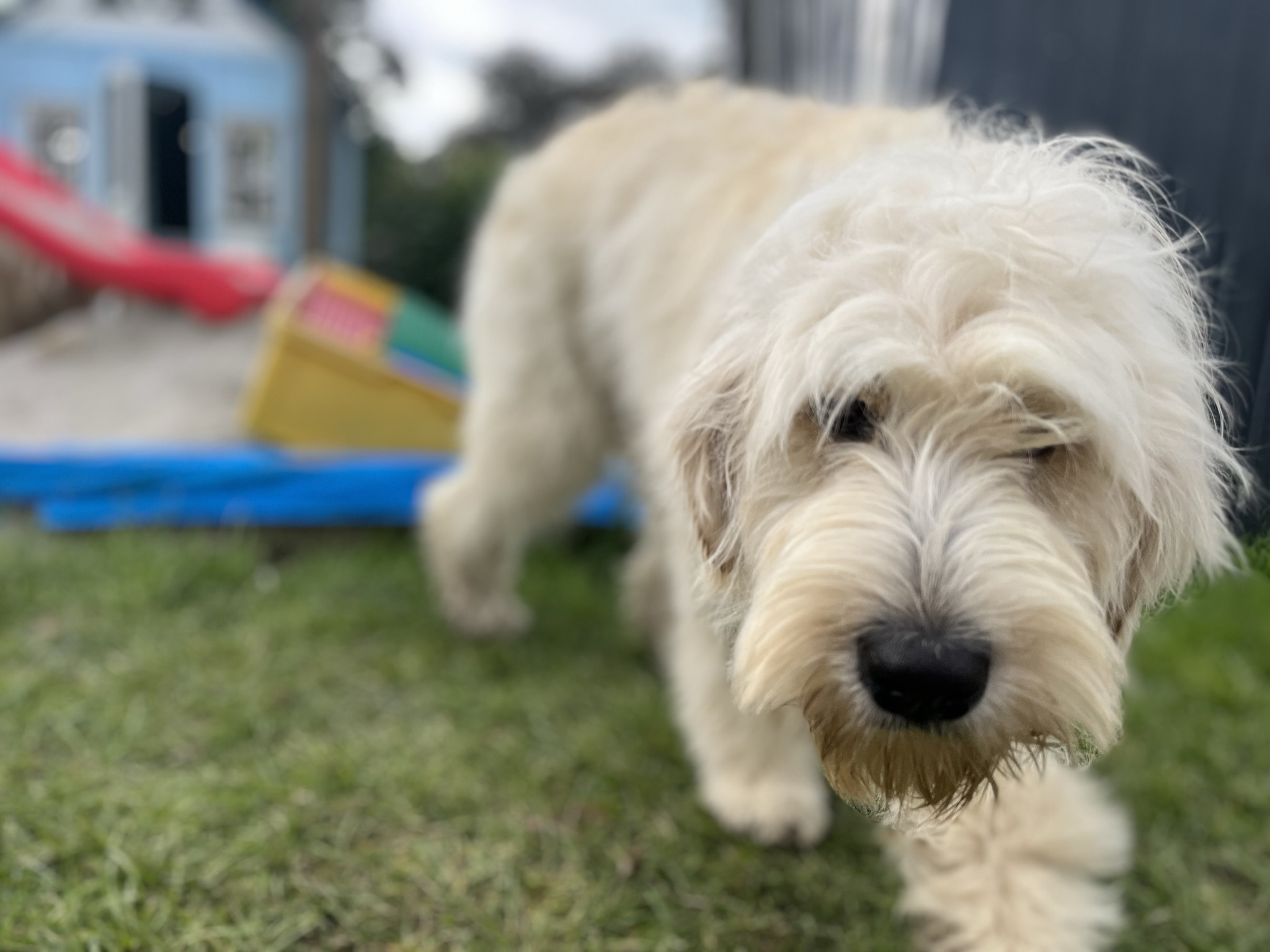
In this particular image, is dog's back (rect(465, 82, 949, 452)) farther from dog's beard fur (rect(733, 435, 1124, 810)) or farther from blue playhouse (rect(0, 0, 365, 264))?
blue playhouse (rect(0, 0, 365, 264))

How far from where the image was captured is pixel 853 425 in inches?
65.9

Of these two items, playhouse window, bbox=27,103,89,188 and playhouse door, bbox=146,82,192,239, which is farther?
playhouse door, bbox=146,82,192,239

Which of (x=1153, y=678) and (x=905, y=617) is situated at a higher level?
(x=905, y=617)

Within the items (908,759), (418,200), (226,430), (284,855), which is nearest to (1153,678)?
(908,759)

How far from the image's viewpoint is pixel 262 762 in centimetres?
265

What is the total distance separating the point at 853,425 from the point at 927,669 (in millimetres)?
446

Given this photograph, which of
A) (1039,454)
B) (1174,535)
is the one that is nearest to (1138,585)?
(1174,535)

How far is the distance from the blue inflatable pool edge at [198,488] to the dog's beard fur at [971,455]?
2.43 m

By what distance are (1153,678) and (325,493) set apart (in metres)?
3.15

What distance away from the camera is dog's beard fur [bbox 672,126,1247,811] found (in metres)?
1.45

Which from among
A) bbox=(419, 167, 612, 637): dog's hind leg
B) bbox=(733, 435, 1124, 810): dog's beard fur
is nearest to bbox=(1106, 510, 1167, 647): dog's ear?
bbox=(733, 435, 1124, 810): dog's beard fur

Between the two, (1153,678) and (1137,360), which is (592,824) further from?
(1153,678)

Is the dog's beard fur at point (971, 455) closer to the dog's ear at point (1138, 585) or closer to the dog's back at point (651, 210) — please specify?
the dog's ear at point (1138, 585)

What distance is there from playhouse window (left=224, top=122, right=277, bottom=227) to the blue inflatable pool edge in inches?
262
